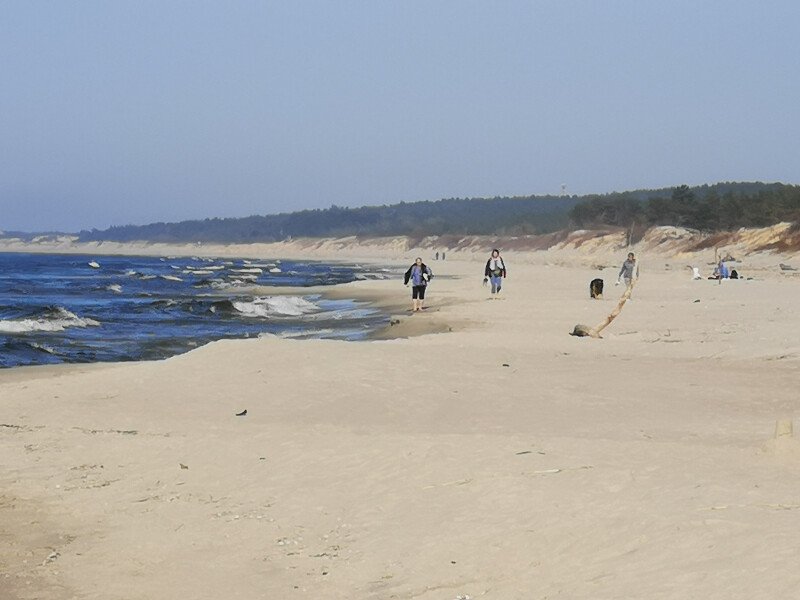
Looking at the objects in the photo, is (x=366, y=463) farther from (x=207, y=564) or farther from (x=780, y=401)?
(x=780, y=401)

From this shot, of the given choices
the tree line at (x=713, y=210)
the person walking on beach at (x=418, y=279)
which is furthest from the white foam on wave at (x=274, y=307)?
the tree line at (x=713, y=210)

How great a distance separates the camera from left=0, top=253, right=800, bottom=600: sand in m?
5.98

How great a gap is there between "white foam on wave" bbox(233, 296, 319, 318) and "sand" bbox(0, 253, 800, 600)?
19596 millimetres

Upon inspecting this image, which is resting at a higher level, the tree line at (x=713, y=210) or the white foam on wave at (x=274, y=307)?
the tree line at (x=713, y=210)

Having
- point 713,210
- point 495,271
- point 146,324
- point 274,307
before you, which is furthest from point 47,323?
point 713,210

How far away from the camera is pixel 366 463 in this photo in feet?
28.5

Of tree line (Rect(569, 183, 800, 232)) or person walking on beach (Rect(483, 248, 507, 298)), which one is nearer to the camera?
person walking on beach (Rect(483, 248, 507, 298))

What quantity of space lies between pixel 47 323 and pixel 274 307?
9675 mm

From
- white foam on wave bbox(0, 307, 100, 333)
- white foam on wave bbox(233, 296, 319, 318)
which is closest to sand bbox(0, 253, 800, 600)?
white foam on wave bbox(0, 307, 100, 333)

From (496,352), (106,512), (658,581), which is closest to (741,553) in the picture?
(658,581)

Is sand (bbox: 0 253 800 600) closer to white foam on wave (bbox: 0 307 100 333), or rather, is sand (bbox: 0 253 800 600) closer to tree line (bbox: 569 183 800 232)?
white foam on wave (bbox: 0 307 100 333)

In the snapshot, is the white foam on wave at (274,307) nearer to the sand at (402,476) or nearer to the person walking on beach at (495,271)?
the person walking on beach at (495,271)

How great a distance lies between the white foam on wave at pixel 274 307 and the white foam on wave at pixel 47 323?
6.00m

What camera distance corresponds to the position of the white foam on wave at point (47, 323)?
28.5m
